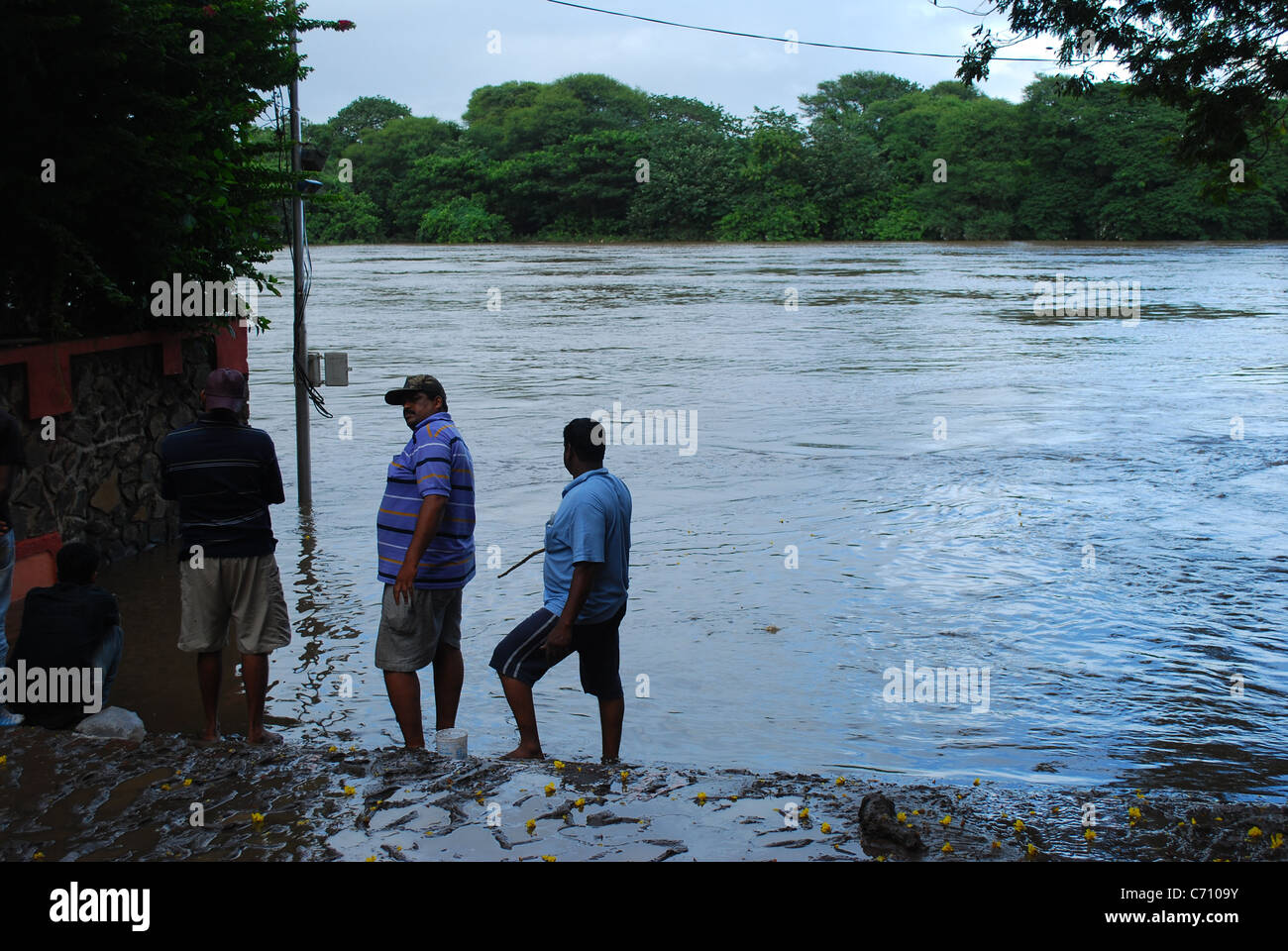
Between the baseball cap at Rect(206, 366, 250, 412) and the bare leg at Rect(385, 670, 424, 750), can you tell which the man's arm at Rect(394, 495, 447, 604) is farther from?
the baseball cap at Rect(206, 366, 250, 412)

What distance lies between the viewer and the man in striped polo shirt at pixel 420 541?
5.61m

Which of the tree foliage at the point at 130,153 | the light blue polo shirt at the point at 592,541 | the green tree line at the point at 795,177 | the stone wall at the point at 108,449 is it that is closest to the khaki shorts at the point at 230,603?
the light blue polo shirt at the point at 592,541

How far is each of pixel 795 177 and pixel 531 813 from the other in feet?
286

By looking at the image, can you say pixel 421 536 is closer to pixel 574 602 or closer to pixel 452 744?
pixel 574 602

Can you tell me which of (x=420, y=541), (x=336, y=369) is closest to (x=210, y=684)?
(x=420, y=541)

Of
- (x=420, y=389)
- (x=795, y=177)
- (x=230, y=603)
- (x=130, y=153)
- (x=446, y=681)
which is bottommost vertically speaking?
(x=446, y=681)

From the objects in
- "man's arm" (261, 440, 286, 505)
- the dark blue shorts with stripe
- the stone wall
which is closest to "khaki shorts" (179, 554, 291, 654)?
"man's arm" (261, 440, 286, 505)

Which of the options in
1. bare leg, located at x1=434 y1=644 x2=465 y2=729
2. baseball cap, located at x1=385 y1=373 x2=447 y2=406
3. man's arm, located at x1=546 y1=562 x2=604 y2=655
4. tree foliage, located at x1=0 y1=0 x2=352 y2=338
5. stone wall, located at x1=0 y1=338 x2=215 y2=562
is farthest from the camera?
stone wall, located at x1=0 y1=338 x2=215 y2=562

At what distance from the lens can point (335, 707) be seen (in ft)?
22.5

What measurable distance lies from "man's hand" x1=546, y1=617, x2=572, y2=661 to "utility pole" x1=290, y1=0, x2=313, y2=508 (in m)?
6.02

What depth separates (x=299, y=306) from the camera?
442 inches

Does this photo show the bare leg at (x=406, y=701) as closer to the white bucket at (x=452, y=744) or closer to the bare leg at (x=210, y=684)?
the white bucket at (x=452, y=744)

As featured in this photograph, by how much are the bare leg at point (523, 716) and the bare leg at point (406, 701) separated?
454 mm

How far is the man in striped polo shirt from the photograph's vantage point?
5608mm
